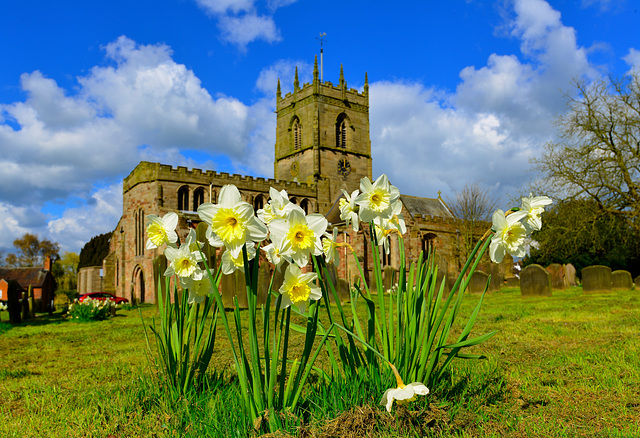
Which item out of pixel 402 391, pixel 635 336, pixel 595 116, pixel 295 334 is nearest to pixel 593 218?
pixel 595 116

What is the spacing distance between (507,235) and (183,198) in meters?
30.9

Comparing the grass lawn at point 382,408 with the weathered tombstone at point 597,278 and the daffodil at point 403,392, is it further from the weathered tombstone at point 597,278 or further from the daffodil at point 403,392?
the weathered tombstone at point 597,278

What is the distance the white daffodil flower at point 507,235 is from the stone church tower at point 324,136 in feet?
120

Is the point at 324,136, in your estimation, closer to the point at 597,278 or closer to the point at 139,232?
the point at 139,232

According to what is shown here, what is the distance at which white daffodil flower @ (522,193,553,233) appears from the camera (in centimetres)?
259

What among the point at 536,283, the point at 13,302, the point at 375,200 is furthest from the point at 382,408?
the point at 536,283

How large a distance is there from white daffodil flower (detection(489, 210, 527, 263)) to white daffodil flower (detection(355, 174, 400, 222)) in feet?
1.89

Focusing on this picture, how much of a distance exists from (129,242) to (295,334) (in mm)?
27693

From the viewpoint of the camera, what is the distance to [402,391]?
209cm

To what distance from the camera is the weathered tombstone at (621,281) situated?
52.9 feet

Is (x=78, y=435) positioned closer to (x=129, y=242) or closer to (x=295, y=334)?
(x=295, y=334)

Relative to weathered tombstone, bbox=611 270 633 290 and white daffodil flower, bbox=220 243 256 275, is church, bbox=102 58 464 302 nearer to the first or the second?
weathered tombstone, bbox=611 270 633 290

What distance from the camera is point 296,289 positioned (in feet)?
7.50

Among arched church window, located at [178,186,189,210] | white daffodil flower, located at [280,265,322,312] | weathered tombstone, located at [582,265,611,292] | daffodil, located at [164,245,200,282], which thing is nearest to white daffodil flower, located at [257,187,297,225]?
white daffodil flower, located at [280,265,322,312]
